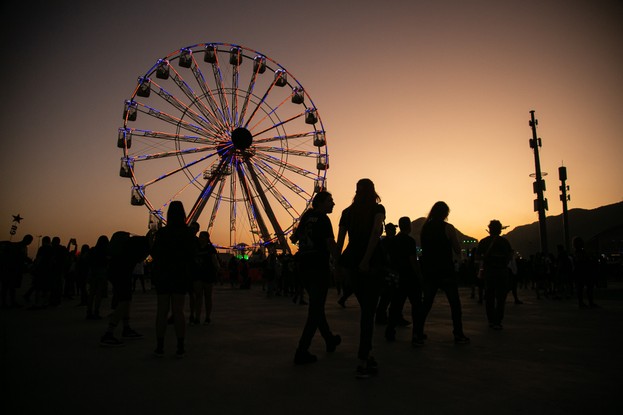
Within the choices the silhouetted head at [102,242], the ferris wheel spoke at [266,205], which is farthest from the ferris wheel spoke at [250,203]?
the silhouetted head at [102,242]

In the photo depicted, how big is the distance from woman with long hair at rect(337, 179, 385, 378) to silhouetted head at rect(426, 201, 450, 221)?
218 cm

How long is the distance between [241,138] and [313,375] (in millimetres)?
23777

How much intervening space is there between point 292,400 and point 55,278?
11308 mm

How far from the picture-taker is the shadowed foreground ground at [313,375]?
3508mm

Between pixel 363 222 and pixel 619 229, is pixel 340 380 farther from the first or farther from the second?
pixel 619 229

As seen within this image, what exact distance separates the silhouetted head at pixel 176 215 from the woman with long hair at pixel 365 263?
7.43 ft

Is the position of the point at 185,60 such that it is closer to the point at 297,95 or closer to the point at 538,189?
the point at 297,95

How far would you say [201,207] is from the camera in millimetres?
26641

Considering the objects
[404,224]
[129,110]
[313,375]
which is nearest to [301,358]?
[313,375]

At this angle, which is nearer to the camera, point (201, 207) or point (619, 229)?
→ point (201, 207)

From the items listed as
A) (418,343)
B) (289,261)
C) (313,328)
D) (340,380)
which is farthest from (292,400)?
(289,261)

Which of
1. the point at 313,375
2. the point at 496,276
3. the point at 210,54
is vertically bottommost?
the point at 313,375

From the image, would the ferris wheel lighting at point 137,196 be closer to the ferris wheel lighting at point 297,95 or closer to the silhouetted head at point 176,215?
the ferris wheel lighting at point 297,95

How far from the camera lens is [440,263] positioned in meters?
6.50
